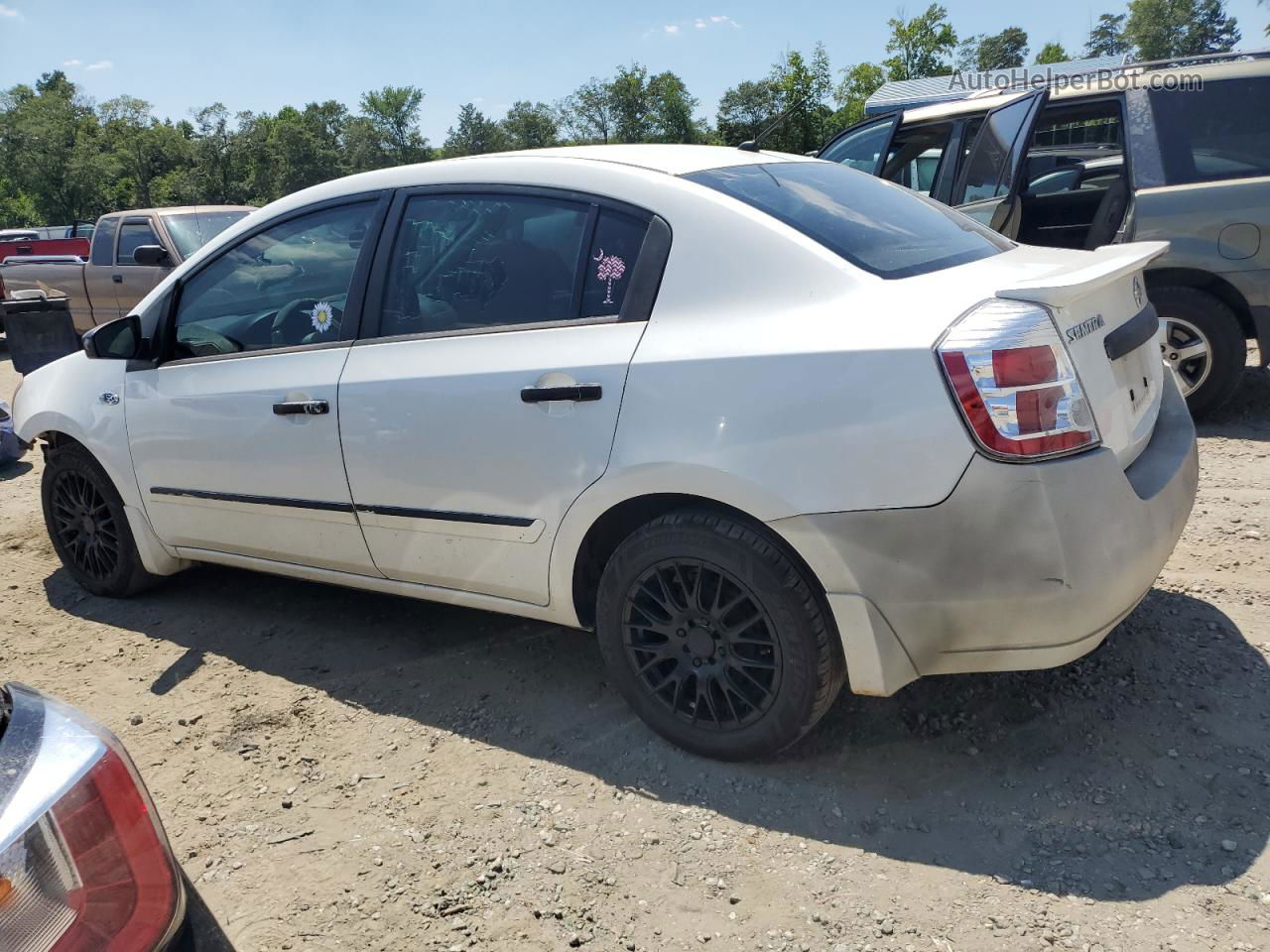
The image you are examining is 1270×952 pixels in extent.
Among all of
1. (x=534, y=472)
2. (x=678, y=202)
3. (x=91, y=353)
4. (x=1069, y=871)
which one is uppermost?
(x=678, y=202)

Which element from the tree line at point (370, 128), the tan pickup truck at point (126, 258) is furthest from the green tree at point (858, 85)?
the tan pickup truck at point (126, 258)

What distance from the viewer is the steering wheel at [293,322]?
11.5 ft

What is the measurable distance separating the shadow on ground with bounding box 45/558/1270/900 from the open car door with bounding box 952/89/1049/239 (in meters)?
3.22

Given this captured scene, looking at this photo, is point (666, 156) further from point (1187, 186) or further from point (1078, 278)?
point (1187, 186)

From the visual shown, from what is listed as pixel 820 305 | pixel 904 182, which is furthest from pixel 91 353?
pixel 904 182

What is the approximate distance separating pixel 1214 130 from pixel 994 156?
1181 mm

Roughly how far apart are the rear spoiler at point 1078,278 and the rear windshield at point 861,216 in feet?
0.98

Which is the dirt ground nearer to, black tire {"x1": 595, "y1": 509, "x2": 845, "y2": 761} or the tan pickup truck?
black tire {"x1": 595, "y1": 509, "x2": 845, "y2": 761}

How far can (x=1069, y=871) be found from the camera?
2283mm

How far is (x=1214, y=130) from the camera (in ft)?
18.1

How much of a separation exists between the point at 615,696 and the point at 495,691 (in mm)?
422

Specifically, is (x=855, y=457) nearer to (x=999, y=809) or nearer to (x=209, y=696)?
(x=999, y=809)

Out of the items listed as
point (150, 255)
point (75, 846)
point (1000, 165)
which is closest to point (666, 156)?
point (75, 846)

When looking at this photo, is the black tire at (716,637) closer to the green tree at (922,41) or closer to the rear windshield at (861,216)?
the rear windshield at (861,216)
